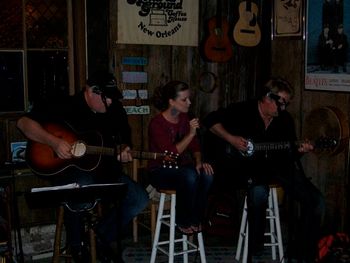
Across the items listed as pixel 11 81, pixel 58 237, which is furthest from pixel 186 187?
pixel 11 81

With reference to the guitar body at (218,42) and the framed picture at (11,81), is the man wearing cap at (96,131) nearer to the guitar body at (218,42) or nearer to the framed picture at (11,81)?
the framed picture at (11,81)

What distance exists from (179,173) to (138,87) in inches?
48.7

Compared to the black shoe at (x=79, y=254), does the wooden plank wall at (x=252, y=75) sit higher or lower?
higher

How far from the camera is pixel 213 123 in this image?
4.78m

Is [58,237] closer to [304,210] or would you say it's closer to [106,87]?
[106,87]

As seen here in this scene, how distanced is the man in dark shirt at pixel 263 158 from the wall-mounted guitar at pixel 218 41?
0.88 meters

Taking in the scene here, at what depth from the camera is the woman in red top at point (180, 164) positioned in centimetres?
424

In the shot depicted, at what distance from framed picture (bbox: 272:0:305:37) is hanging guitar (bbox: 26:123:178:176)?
2312 mm

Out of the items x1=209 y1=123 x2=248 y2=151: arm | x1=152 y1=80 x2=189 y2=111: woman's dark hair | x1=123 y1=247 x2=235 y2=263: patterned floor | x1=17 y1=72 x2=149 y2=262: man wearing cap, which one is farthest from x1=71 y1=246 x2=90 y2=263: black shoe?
x1=209 y1=123 x2=248 y2=151: arm

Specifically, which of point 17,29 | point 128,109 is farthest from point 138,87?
point 17,29

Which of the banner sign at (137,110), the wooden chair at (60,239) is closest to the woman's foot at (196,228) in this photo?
the wooden chair at (60,239)

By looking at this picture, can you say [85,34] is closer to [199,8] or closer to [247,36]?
[199,8]

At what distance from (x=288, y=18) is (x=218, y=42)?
70 centimetres

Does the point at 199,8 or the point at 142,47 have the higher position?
the point at 199,8
